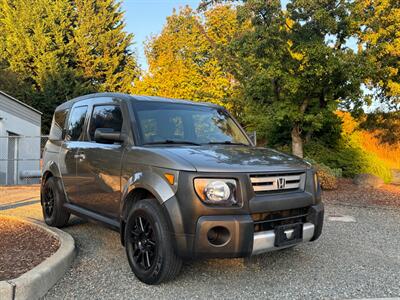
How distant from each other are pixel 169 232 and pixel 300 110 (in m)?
8.65

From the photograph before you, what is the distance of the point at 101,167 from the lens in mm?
4852

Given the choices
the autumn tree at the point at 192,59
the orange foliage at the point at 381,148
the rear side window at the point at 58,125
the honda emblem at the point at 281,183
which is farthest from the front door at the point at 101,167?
the orange foliage at the point at 381,148

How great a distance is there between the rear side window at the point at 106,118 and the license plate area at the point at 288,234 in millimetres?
2159

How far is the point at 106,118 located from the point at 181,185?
1909mm

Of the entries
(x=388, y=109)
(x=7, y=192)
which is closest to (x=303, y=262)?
(x=7, y=192)

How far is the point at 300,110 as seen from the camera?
11.6 meters

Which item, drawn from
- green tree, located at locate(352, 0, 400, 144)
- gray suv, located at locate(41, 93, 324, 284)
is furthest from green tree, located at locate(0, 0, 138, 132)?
gray suv, located at locate(41, 93, 324, 284)

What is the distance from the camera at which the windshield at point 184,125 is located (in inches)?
181

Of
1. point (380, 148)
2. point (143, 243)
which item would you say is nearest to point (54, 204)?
point (143, 243)

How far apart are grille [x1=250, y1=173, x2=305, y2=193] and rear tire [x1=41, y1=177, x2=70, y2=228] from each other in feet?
10.9

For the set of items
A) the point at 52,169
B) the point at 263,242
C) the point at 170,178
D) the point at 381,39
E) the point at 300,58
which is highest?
the point at 381,39

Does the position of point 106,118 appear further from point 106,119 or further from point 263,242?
point 263,242

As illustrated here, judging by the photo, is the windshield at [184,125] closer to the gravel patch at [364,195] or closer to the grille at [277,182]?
the grille at [277,182]

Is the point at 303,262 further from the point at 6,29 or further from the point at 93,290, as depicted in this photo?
the point at 6,29
